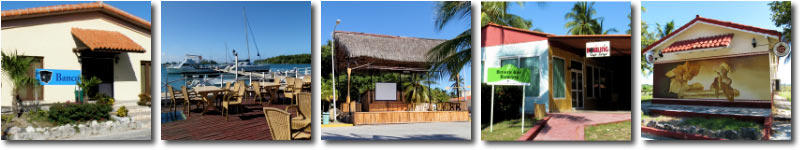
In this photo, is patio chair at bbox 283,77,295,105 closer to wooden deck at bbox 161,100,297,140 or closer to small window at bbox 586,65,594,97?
wooden deck at bbox 161,100,297,140

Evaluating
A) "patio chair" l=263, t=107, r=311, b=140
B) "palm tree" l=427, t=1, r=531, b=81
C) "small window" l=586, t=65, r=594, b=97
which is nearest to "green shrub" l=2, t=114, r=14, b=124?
"patio chair" l=263, t=107, r=311, b=140

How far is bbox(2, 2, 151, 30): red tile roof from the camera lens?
5359 millimetres

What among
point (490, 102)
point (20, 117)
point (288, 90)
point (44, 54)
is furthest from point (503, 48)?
point (20, 117)

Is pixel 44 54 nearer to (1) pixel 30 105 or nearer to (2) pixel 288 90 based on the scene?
(1) pixel 30 105

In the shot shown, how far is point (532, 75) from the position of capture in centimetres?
543

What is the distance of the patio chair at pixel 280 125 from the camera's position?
5.20m

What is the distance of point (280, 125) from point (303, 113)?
0.30 m

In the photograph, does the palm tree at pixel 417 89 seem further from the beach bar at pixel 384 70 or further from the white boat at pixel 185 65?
the white boat at pixel 185 65

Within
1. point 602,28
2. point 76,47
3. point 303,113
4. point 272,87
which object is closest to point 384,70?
point 303,113

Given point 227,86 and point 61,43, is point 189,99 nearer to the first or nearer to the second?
point 227,86

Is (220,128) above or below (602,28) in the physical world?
below

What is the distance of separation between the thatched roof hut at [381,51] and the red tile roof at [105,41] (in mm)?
2327

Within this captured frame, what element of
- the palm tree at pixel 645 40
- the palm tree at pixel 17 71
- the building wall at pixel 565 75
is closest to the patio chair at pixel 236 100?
the palm tree at pixel 17 71

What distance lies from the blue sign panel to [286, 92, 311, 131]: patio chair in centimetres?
250
